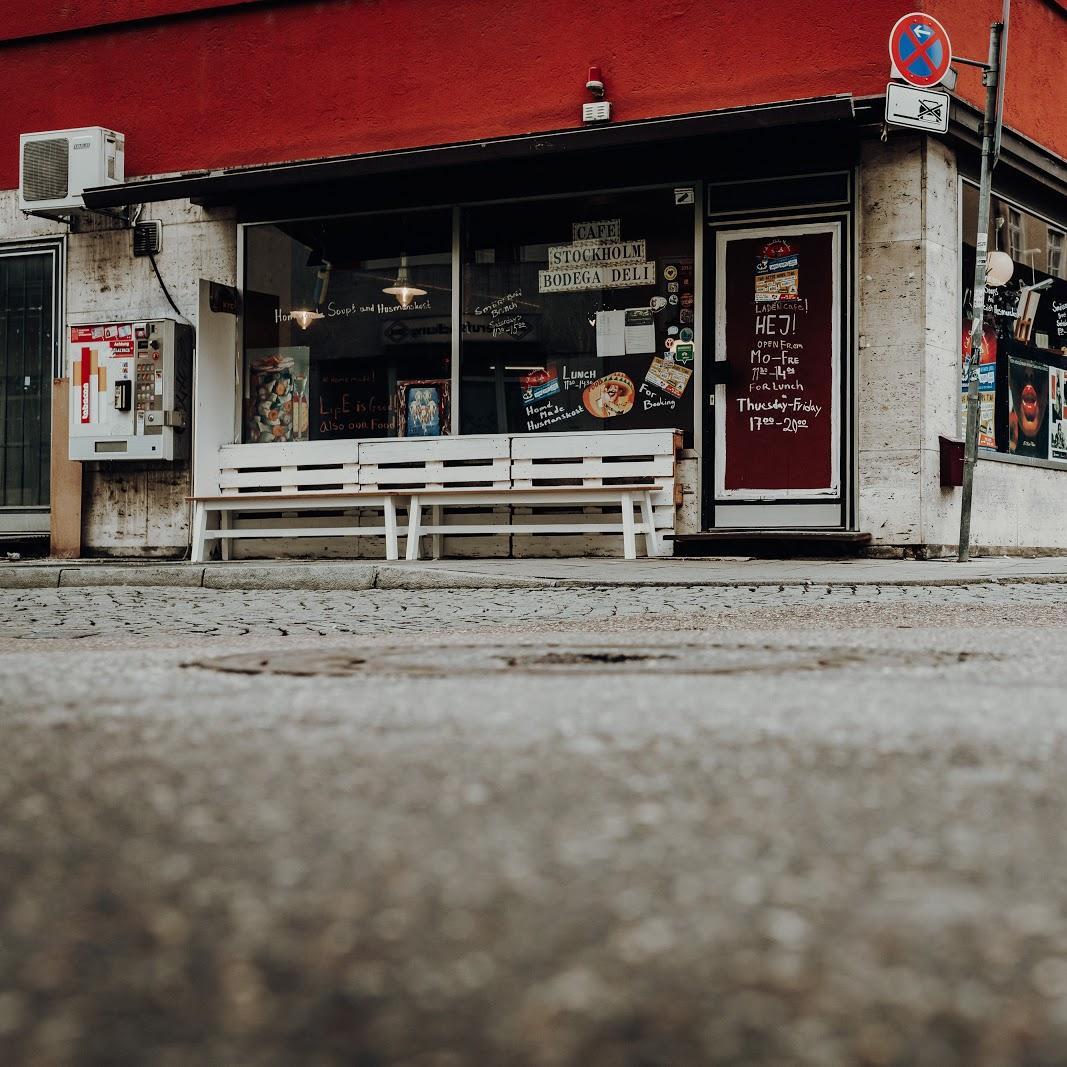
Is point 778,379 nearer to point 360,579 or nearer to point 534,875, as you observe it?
point 360,579

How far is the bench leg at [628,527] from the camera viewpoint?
1056cm

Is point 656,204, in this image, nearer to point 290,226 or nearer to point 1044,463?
point 290,226

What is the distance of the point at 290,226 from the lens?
40.9 ft

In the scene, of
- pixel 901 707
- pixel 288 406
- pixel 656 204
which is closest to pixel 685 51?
pixel 656 204

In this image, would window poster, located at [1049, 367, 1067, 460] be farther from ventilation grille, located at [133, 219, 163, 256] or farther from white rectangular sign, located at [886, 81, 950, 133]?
ventilation grille, located at [133, 219, 163, 256]

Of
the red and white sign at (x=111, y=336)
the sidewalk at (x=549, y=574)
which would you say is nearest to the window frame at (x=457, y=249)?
the red and white sign at (x=111, y=336)

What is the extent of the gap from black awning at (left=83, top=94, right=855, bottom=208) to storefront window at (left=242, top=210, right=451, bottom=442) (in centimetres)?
55

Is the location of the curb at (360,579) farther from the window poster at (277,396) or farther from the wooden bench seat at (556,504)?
the window poster at (277,396)

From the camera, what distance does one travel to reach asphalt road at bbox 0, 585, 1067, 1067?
864mm

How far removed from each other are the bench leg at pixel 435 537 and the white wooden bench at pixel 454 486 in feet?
0.04

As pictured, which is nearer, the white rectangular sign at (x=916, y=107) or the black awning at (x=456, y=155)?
the white rectangular sign at (x=916, y=107)

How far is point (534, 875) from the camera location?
1.15 meters

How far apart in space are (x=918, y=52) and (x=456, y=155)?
11.6ft

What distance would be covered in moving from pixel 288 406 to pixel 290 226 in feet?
5.19
